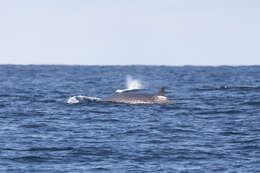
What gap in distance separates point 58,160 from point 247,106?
20.2 meters

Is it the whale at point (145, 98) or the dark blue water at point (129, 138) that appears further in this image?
the whale at point (145, 98)

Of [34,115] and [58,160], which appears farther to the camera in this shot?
[34,115]

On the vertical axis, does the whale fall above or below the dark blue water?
above

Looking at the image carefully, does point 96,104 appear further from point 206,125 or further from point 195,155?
point 195,155

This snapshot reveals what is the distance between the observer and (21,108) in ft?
126

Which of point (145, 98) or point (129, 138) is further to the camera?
point (145, 98)

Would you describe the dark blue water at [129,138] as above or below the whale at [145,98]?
below

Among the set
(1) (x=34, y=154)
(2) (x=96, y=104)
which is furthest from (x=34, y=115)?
(1) (x=34, y=154)

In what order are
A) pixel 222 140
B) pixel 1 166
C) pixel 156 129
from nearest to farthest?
pixel 1 166 → pixel 222 140 → pixel 156 129

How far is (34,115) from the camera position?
34.6 m

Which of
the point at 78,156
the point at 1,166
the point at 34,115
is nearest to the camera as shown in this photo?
the point at 1,166

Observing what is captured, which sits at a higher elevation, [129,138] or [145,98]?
[145,98]

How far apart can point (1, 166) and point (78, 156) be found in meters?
2.82

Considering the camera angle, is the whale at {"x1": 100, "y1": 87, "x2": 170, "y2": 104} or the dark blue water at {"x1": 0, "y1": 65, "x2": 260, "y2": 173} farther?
the whale at {"x1": 100, "y1": 87, "x2": 170, "y2": 104}
